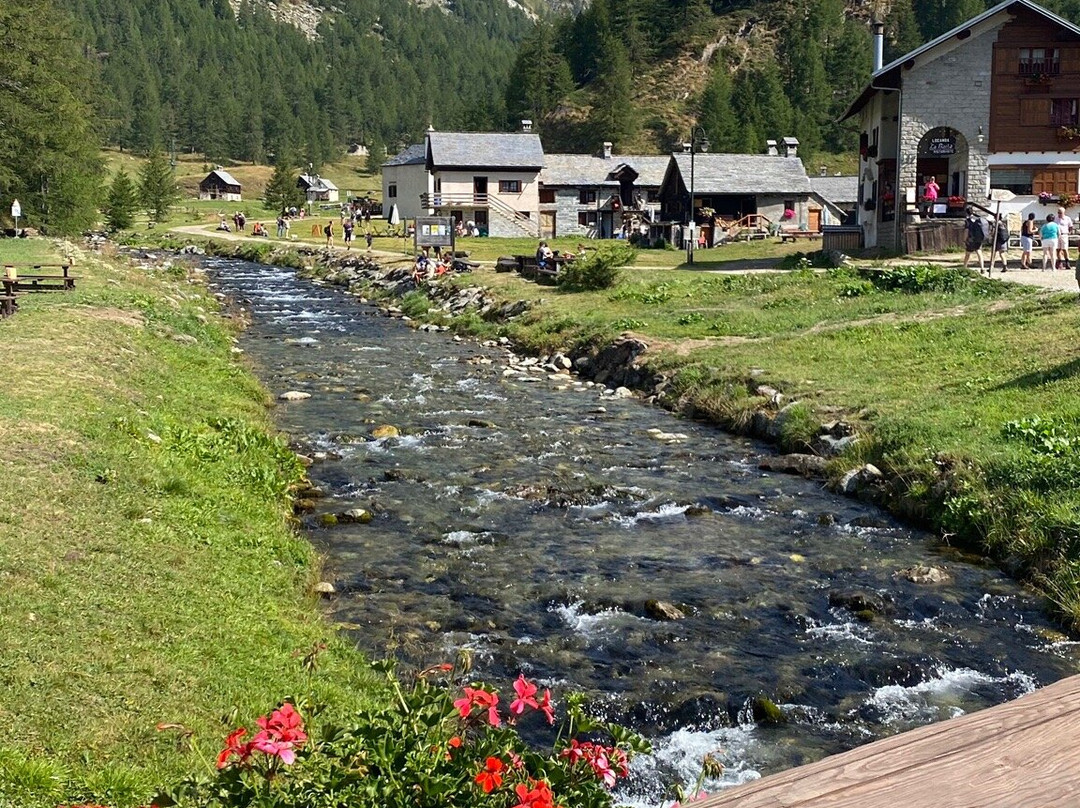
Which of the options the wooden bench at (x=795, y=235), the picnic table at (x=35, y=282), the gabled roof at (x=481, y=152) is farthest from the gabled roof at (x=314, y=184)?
the picnic table at (x=35, y=282)

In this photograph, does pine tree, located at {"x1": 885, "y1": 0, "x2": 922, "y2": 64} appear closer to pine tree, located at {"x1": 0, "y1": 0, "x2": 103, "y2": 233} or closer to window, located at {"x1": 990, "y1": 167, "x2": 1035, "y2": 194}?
window, located at {"x1": 990, "y1": 167, "x2": 1035, "y2": 194}

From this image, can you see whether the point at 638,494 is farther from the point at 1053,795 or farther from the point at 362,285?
the point at 362,285

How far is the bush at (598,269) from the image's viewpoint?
3719cm

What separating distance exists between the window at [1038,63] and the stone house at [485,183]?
148 ft

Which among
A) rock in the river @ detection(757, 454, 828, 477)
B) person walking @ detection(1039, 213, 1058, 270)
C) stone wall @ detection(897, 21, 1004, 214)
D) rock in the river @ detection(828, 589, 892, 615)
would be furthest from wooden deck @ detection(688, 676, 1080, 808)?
stone wall @ detection(897, 21, 1004, 214)

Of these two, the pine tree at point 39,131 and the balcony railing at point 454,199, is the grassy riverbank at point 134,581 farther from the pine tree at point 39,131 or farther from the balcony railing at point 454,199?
the balcony railing at point 454,199

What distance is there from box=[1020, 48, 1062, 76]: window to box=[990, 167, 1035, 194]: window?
3.71 m

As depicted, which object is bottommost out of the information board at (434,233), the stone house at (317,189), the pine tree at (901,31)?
the information board at (434,233)

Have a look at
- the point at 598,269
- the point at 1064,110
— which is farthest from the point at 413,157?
the point at 1064,110

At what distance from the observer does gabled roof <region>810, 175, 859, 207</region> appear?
8112 centimetres

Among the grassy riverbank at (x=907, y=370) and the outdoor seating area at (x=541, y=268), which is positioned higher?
the outdoor seating area at (x=541, y=268)

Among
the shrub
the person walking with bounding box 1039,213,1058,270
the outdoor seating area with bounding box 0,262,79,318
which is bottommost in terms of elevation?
the shrub

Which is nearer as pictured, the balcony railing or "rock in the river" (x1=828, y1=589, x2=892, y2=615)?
"rock in the river" (x1=828, y1=589, x2=892, y2=615)

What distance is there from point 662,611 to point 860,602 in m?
2.19
